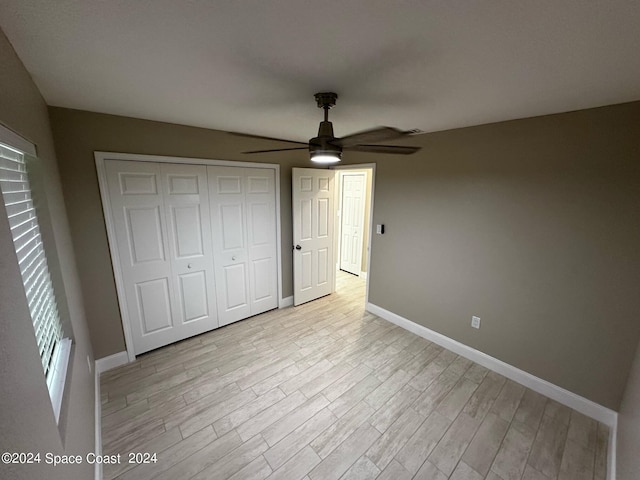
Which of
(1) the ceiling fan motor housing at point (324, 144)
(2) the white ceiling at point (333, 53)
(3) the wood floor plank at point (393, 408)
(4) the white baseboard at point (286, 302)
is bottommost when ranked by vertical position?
(3) the wood floor plank at point (393, 408)

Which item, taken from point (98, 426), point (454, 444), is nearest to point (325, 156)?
point (454, 444)

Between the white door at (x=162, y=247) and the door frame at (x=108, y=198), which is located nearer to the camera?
the door frame at (x=108, y=198)

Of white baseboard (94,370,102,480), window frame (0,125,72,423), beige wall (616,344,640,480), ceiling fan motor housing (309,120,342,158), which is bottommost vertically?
white baseboard (94,370,102,480)

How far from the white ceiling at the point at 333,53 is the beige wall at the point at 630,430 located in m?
1.78

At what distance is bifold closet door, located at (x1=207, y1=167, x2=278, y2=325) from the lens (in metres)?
2.93

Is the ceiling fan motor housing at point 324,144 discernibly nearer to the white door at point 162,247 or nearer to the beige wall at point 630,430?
the white door at point 162,247

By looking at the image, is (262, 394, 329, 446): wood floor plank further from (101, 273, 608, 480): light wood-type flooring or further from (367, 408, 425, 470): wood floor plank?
(367, 408, 425, 470): wood floor plank

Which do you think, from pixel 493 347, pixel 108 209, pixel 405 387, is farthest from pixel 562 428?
pixel 108 209

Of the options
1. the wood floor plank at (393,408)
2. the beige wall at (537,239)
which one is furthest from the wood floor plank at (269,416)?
the beige wall at (537,239)

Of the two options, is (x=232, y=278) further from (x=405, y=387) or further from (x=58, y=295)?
(x=405, y=387)

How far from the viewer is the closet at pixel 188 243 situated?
7.93ft

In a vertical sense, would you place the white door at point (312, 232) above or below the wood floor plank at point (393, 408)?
above

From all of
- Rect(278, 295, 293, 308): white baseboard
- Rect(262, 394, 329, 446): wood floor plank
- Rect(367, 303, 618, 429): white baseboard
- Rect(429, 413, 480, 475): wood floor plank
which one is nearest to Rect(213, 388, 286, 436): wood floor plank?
Rect(262, 394, 329, 446): wood floor plank

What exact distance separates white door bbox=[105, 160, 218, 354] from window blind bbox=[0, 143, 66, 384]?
0.97 metres
